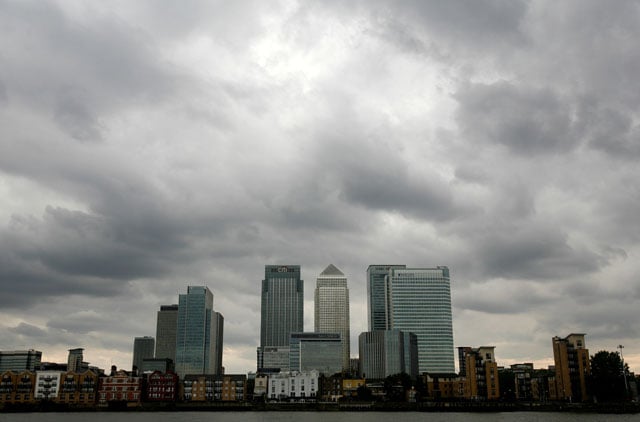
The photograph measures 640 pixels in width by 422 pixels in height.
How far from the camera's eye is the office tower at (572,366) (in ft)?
599

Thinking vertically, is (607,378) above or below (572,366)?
below

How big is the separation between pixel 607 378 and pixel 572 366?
67.6 feet

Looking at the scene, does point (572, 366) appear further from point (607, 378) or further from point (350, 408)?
point (350, 408)

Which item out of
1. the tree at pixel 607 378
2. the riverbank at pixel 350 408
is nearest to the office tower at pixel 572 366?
the tree at pixel 607 378

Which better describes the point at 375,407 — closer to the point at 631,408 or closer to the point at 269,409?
the point at 269,409

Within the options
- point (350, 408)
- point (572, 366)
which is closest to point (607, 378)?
point (572, 366)

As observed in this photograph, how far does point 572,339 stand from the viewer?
614 ft

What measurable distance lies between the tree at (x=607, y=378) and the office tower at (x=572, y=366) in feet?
15.9

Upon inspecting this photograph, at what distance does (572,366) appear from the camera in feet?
609

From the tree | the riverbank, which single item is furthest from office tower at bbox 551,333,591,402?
the riverbank

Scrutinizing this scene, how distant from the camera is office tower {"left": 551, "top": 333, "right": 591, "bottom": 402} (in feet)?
599

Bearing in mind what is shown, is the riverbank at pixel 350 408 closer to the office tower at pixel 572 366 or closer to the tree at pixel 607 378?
the tree at pixel 607 378

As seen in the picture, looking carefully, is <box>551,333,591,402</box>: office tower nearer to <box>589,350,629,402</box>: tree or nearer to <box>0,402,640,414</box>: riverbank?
<box>589,350,629,402</box>: tree

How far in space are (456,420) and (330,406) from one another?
233 ft
